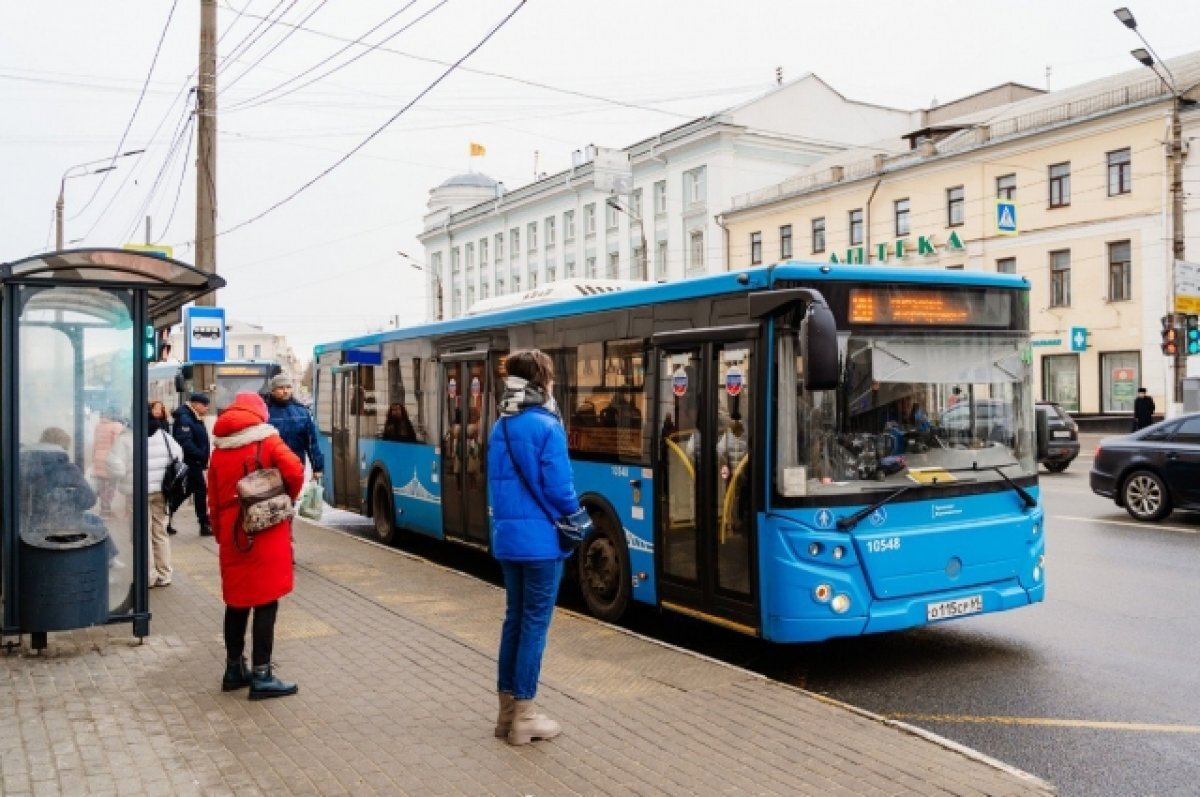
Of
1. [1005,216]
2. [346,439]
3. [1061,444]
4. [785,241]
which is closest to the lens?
[346,439]

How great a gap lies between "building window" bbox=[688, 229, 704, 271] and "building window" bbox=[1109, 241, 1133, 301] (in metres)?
22.8

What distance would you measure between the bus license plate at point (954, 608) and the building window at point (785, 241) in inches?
1790

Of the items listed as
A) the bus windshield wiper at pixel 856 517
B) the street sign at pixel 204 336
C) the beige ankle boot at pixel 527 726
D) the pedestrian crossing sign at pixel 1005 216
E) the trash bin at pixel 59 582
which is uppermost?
the pedestrian crossing sign at pixel 1005 216

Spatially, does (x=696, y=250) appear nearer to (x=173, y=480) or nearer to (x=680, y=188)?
(x=680, y=188)

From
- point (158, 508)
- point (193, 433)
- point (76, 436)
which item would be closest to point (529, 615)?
point (76, 436)

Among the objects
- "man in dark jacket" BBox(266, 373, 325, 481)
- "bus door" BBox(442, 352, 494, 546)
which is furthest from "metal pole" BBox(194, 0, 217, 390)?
"bus door" BBox(442, 352, 494, 546)

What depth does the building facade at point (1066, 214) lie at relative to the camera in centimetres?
3641

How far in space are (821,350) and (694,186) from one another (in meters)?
52.5

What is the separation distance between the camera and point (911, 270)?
7703 millimetres

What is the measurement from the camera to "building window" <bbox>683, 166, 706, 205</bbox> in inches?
2259

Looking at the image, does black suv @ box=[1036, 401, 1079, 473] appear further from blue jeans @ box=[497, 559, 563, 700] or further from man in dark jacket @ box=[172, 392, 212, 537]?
blue jeans @ box=[497, 559, 563, 700]

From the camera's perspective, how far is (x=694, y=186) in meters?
58.0

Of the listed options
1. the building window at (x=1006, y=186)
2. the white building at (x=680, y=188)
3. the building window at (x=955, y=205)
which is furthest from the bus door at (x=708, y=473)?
the white building at (x=680, y=188)

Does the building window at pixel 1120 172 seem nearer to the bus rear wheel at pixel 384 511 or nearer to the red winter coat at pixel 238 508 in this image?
the bus rear wheel at pixel 384 511
